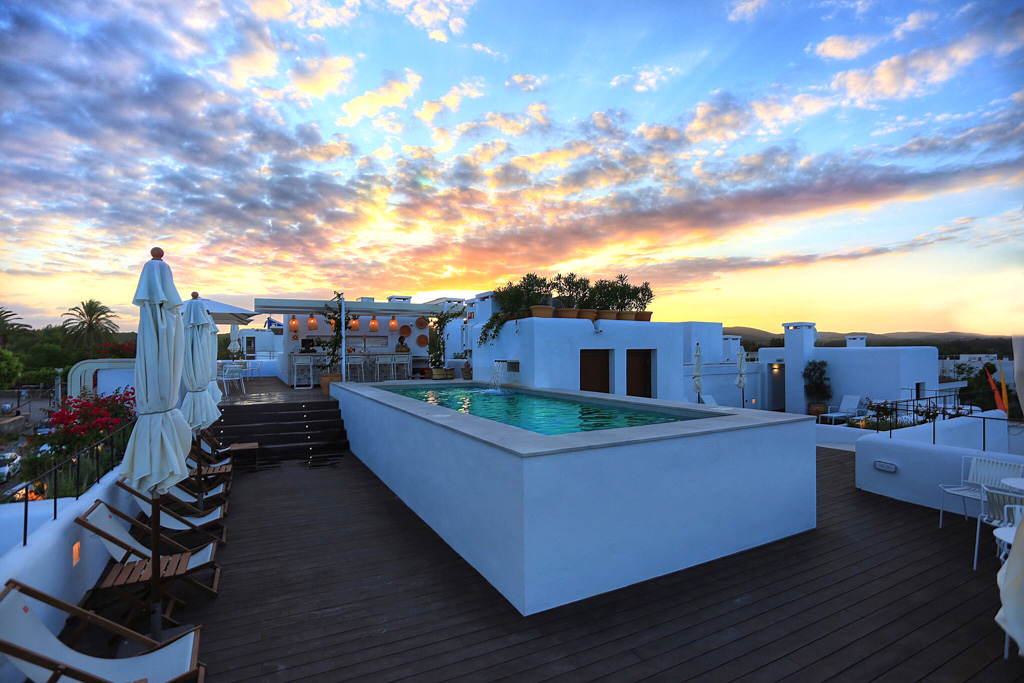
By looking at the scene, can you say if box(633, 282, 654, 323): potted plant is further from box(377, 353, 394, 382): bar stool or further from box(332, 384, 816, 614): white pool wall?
box(332, 384, 816, 614): white pool wall

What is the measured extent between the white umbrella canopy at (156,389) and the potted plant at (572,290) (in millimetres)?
11143

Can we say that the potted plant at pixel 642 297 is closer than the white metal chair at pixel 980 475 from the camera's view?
No

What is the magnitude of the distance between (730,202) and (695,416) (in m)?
8.16

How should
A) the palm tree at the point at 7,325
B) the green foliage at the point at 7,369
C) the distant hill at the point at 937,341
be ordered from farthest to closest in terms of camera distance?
the palm tree at the point at 7,325, the green foliage at the point at 7,369, the distant hill at the point at 937,341

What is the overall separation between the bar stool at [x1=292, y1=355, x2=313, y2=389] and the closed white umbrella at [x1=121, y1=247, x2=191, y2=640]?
1238cm

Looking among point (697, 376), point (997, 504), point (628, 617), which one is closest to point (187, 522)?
point (628, 617)

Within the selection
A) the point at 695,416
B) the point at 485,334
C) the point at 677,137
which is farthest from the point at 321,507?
the point at 677,137

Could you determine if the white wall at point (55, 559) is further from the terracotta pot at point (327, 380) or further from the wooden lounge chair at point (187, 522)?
the terracotta pot at point (327, 380)

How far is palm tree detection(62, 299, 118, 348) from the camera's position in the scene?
29.7 m

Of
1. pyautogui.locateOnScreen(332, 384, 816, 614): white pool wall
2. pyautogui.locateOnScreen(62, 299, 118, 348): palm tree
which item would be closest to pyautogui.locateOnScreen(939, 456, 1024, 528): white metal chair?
pyautogui.locateOnScreen(332, 384, 816, 614): white pool wall

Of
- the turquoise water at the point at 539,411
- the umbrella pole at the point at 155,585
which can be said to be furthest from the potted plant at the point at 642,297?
the umbrella pole at the point at 155,585

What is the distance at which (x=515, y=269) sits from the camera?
1499cm

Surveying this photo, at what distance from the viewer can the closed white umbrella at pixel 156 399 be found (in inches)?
127

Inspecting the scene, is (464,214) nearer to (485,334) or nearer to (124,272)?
(485,334)
